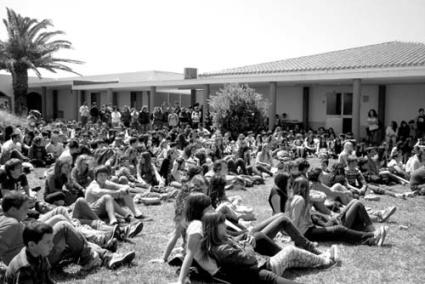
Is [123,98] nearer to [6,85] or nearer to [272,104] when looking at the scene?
[6,85]

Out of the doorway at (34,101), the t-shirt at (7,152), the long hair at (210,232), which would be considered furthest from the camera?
the doorway at (34,101)

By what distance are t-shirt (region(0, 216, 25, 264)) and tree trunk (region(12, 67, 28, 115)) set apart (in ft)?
81.7

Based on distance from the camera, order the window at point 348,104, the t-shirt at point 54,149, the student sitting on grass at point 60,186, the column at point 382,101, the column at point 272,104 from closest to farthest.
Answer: the student sitting on grass at point 60,186, the t-shirt at point 54,149, the column at point 272,104, the column at point 382,101, the window at point 348,104

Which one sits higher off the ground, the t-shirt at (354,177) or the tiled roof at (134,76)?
the tiled roof at (134,76)

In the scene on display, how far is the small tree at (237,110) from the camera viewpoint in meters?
18.4

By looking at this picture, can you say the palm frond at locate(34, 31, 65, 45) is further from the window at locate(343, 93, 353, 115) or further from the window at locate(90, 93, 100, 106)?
the window at locate(343, 93, 353, 115)

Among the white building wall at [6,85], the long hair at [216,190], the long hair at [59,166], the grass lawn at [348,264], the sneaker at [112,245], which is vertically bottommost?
the grass lawn at [348,264]

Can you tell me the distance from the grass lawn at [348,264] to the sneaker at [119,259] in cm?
7

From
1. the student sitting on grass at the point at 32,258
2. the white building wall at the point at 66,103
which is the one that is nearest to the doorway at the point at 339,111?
the student sitting on grass at the point at 32,258

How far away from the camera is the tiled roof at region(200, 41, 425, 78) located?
63.1 feet

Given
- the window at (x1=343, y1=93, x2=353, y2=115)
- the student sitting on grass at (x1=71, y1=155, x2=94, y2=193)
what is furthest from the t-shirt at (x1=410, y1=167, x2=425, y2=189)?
the window at (x1=343, y1=93, x2=353, y2=115)

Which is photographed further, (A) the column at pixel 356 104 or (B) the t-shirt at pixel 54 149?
(A) the column at pixel 356 104

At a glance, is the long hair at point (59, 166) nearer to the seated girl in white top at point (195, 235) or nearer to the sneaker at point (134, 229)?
the sneaker at point (134, 229)

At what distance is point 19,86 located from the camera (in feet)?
91.6
